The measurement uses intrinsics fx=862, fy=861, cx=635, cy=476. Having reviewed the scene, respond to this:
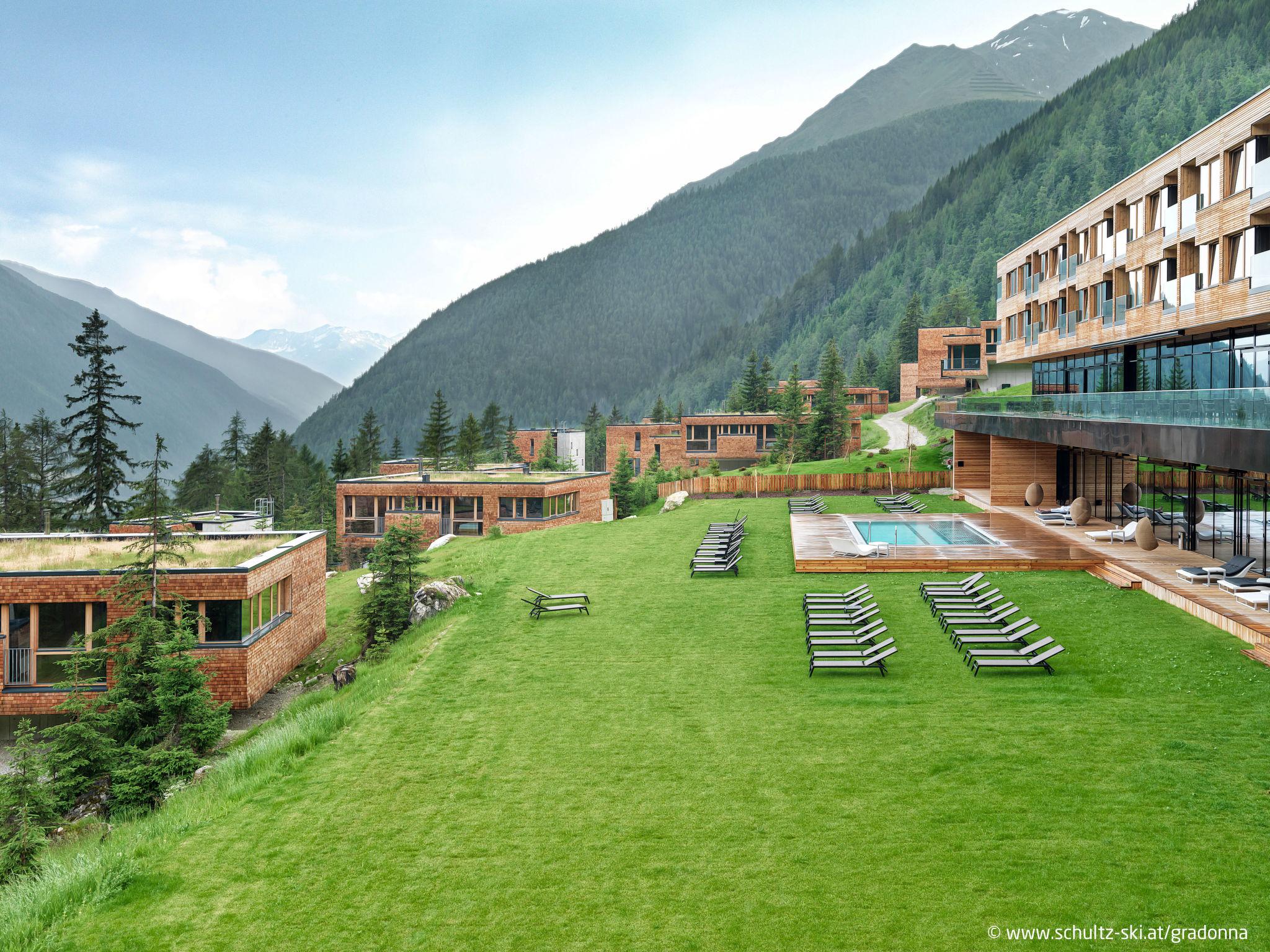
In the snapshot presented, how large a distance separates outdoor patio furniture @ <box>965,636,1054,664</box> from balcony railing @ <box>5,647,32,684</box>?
1919 centimetres

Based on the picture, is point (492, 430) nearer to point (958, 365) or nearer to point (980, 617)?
point (958, 365)

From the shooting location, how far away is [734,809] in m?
9.63

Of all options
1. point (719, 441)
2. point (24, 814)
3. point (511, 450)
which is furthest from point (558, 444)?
point (24, 814)

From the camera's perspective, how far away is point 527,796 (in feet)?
33.4

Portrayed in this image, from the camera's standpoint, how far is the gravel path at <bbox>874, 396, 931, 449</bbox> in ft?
195

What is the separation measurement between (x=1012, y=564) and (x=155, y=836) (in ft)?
63.7

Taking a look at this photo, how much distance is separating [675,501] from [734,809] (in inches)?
1367

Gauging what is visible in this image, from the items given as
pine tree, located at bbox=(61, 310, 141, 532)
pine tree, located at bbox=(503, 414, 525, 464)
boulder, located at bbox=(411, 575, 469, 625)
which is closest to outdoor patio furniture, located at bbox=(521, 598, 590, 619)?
boulder, located at bbox=(411, 575, 469, 625)

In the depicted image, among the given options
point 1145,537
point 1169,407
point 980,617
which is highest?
point 1169,407

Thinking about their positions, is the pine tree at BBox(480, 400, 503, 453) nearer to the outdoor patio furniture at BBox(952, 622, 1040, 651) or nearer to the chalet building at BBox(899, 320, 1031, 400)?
the chalet building at BBox(899, 320, 1031, 400)

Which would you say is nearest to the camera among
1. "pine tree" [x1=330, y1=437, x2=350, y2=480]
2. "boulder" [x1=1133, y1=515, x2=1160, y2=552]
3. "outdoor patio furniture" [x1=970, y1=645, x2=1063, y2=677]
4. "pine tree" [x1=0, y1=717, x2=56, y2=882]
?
"pine tree" [x1=0, y1=717, x2=56, y2=882]

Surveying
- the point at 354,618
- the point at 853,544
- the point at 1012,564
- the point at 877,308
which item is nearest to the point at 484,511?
the point at 354,618

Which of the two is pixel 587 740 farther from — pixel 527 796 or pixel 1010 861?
pixel 1010 861

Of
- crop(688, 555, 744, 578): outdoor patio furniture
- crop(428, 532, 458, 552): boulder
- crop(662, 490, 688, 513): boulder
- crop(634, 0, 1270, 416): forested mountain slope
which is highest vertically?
crop(634, 0, 1270, 416): forested mountain slope
